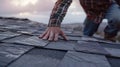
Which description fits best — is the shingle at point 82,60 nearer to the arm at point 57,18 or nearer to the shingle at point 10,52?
the shingle at point 10,52

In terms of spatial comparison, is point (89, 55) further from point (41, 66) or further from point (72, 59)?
point (41, 66)

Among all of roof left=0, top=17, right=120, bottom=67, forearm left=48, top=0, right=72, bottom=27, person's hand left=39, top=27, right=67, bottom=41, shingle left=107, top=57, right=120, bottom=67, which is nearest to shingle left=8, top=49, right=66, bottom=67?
roof left=0, top=17, right=120, bottom=67

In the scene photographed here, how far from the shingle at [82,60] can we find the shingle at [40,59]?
5 cm

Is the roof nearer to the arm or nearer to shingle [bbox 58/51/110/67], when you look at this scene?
shingle [bbox 58/51/110/67]

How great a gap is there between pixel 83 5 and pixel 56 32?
4.64ft

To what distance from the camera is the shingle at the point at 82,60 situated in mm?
1848

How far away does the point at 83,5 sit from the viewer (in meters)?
4.05

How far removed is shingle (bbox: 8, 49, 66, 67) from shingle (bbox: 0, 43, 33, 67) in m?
0.04

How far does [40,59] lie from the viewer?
190 cm

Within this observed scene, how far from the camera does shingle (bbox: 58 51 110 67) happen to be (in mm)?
1848

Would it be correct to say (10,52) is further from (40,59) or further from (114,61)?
(114,61)

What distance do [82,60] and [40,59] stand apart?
28cm

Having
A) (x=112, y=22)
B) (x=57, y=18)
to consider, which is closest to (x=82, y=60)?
(x=57, y=18)

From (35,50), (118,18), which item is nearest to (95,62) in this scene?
(35,50)
